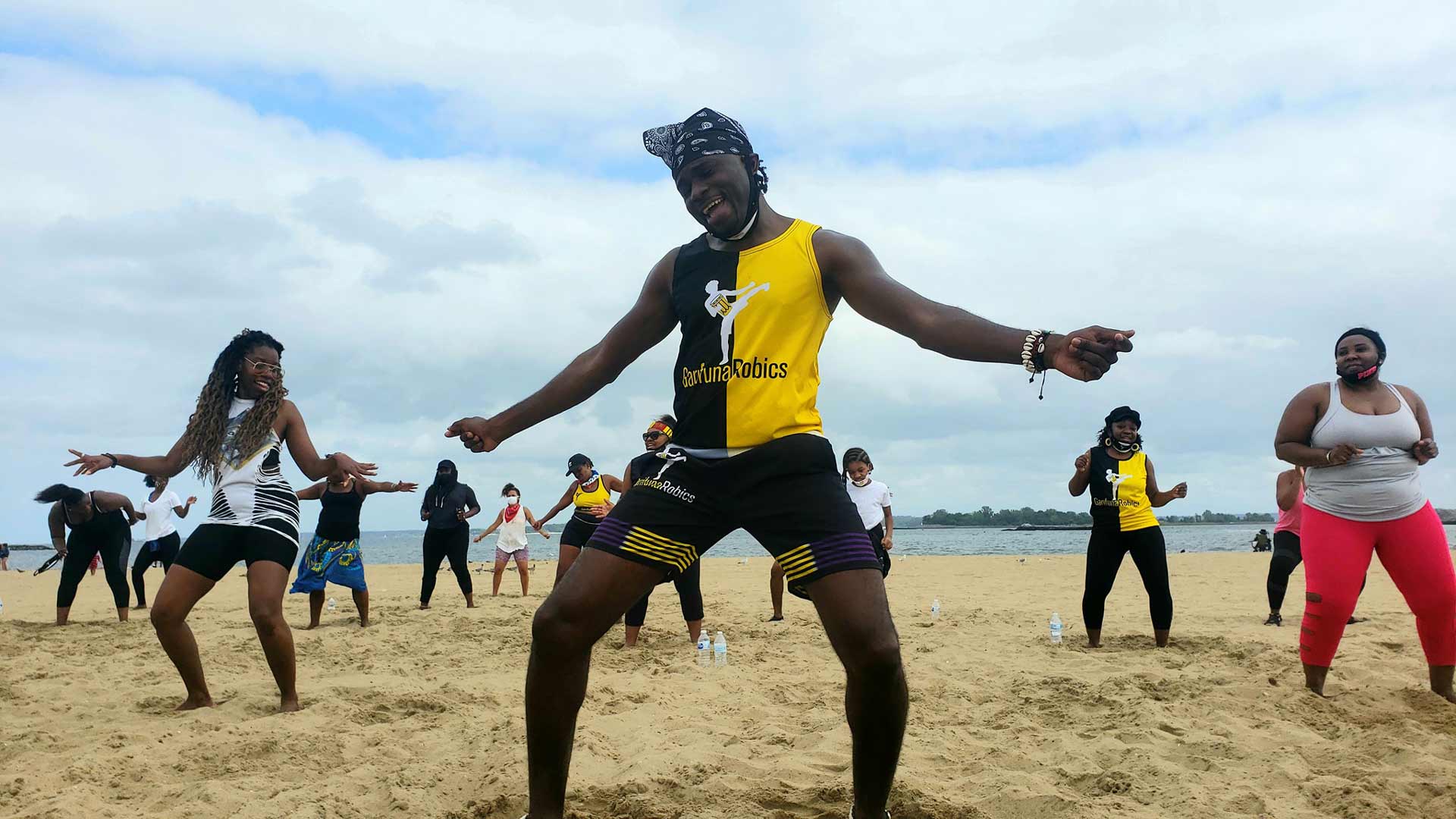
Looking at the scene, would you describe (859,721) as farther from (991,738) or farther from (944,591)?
(944,591)

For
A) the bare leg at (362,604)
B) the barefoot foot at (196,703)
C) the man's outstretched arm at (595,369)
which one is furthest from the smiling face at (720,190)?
the bare leg at (362,604)

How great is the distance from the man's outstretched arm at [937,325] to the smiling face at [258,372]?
149 inches

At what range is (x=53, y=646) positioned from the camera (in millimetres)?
8219

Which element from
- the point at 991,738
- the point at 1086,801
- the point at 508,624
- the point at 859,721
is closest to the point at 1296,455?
the point at 991,738

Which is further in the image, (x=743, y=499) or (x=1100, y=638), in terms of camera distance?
→ (x=1100, y=638)

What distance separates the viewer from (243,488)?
5.24 m

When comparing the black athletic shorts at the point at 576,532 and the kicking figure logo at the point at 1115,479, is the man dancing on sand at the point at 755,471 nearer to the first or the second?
the kicking figure logo at the point at 1115,479

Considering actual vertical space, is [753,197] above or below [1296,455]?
above

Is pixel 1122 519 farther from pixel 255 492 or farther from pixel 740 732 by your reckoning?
pixel 255 492

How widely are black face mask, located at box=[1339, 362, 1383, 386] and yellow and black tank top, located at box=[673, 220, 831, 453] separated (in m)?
3.85

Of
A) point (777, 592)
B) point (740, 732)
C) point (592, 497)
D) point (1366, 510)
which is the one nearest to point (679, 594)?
point (777, 592)

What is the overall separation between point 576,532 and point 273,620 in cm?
367

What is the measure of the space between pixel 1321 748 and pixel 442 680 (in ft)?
15.9

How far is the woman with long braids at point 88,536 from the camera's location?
32.6 ft
